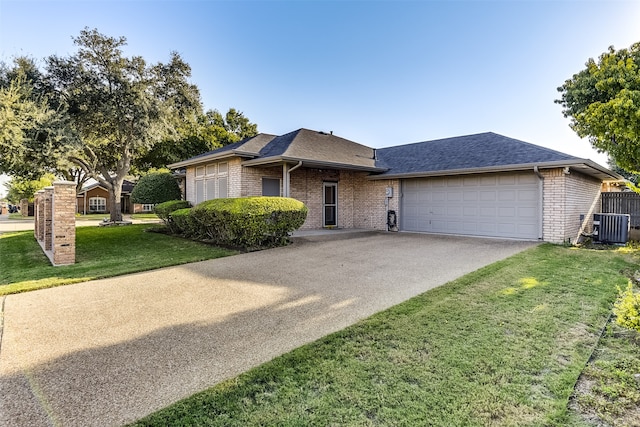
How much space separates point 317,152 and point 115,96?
35.0 ft

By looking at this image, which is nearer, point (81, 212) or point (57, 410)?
point (57, 410)

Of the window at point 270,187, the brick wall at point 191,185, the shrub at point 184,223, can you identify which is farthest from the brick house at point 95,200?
the window at point 270,187

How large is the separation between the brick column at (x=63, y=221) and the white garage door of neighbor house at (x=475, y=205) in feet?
38.0

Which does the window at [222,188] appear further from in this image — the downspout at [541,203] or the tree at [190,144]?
the downspout at [541,203]

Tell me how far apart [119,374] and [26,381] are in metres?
0.73

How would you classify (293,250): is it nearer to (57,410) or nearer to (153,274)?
(153,274)

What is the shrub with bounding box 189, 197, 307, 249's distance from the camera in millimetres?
9133

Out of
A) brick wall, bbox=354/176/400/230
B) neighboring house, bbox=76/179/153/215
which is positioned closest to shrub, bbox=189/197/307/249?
brick wall, bbox=354/176/400/230

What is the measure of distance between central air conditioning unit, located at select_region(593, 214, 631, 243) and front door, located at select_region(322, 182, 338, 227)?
974cm

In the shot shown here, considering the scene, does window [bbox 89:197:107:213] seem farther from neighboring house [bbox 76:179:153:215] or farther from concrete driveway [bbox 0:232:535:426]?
concrete driveway [bbox 0:232:535:426]

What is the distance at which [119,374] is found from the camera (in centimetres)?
281

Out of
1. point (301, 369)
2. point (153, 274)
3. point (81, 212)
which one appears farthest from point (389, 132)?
point (81, 212)

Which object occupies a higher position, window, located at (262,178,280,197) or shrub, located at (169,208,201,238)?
window, located at (262,178,280,197)

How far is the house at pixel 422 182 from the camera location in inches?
413
